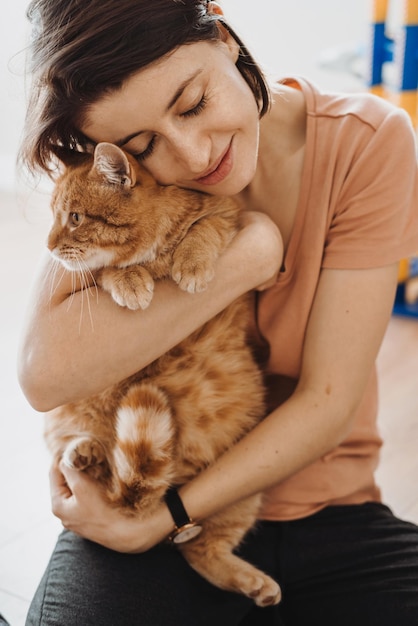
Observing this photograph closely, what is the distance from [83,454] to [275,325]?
47 centimetres

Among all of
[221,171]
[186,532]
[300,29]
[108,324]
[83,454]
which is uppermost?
[300,29]

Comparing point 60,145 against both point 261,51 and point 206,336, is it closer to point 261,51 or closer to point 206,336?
point 206,336

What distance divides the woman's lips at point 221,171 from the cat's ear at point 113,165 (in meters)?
0.14

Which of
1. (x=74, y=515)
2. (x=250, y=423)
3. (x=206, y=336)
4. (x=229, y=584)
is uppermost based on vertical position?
(x=206, y=336)

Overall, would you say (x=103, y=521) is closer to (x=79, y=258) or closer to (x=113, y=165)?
(x=79, y=258)

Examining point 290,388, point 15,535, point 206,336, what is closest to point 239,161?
point 206,336

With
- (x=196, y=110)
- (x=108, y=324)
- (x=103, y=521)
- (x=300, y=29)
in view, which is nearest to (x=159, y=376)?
(x=108, y=324)

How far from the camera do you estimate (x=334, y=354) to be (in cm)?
137

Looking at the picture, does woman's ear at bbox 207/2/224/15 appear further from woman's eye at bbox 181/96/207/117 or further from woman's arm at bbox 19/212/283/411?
woman's arm at bbox 19/212/283/411

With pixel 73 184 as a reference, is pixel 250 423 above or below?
below

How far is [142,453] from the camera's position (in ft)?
4.31

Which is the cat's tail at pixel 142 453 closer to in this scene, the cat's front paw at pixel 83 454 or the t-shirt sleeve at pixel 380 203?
the cat's front paw at pixel 83 454

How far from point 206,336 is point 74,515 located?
0.44 m

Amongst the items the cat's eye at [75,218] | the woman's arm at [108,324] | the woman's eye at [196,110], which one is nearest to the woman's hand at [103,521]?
the woman's arm at [108,324]
